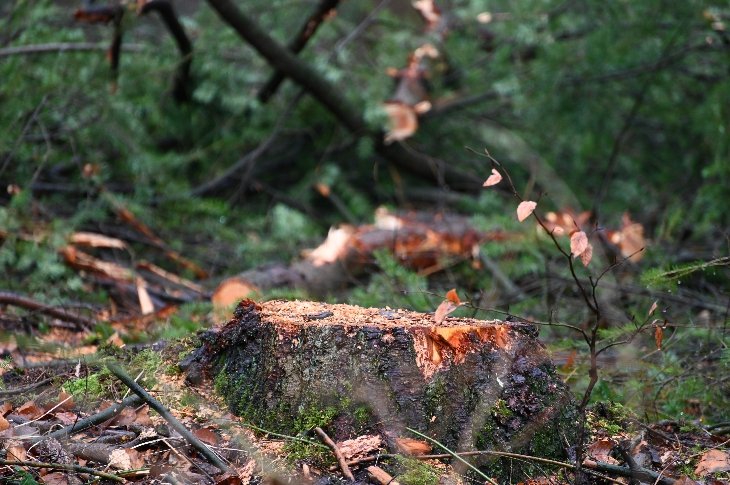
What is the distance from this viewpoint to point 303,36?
573 centimetres

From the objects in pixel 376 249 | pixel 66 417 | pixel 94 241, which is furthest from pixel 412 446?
pixel 94 241

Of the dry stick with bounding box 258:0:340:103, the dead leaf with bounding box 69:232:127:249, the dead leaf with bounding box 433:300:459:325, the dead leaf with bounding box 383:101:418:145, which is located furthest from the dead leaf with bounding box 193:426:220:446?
the dead leaf with bounding box 383:101:418:145

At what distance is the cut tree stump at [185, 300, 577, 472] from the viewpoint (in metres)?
2.30

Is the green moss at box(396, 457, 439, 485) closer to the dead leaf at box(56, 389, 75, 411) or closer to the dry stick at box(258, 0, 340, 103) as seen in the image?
the dead leaf at box(56, 389, 75, 411)

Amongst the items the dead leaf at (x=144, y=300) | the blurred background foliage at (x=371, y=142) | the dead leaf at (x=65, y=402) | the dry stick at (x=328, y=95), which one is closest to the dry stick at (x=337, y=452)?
the dead leaf at (x=65, y=402)

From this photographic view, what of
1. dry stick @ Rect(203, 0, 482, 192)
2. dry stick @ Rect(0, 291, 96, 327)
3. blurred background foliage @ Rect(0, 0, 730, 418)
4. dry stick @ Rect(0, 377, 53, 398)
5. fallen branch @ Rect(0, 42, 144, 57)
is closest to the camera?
dry stick @ Rect(0, 377, 53, 398)

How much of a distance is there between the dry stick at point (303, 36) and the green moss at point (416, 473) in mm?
3936

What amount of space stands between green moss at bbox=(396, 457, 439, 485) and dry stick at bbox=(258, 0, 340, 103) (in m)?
3.94

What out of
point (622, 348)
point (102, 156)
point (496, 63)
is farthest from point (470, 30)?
point (622, 348)

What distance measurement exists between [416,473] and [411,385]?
26cm

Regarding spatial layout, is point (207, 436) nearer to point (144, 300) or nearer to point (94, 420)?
point (94, 420)

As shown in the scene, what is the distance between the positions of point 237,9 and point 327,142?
66.7 inches

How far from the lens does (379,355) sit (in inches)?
91.5

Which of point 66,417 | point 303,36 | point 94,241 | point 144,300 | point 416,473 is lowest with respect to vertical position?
point 144,300
